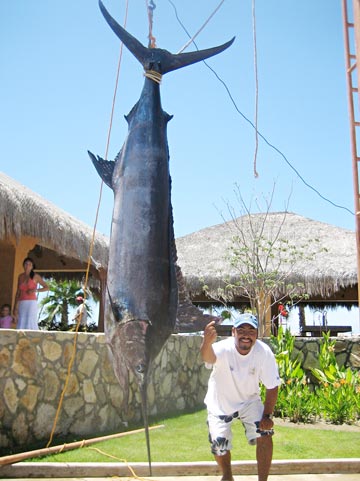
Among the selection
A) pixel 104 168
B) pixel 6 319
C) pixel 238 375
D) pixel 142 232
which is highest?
→ pixel 104 168

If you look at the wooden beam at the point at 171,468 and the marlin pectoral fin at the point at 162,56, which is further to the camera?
the wooden beam at the point at 171,468

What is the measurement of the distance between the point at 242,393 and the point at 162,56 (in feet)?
7.02

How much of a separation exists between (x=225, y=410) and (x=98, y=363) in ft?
8.80

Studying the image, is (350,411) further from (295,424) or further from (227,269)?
(227,269)

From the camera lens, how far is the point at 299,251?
47.9ft

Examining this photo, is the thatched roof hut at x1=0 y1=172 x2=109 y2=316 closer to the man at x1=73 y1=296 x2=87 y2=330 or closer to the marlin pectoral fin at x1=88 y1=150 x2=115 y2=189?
the man at x1=73 y1=296 x2=87 y2=330

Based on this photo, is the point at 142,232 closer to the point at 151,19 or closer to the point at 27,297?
the point at 151,19

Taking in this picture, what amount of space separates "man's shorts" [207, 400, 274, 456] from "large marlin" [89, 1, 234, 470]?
5.86 ft

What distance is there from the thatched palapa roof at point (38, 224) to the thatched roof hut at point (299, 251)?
13.1ft

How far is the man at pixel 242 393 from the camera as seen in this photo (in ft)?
11.2

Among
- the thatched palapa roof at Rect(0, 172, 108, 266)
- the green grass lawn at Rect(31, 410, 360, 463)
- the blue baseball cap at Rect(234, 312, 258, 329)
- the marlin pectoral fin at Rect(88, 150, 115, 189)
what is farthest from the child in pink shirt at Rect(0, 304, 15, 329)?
the marlin pectoral fin at Rect(88, 150, 115, 189)

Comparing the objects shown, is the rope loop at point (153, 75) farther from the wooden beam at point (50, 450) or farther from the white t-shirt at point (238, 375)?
the wooden beam at point (50, 450)

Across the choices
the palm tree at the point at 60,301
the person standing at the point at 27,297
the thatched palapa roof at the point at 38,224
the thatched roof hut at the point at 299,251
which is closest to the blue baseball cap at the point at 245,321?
the person standing at the point at 27,297

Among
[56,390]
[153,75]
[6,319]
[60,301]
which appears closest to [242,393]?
[153,75]
